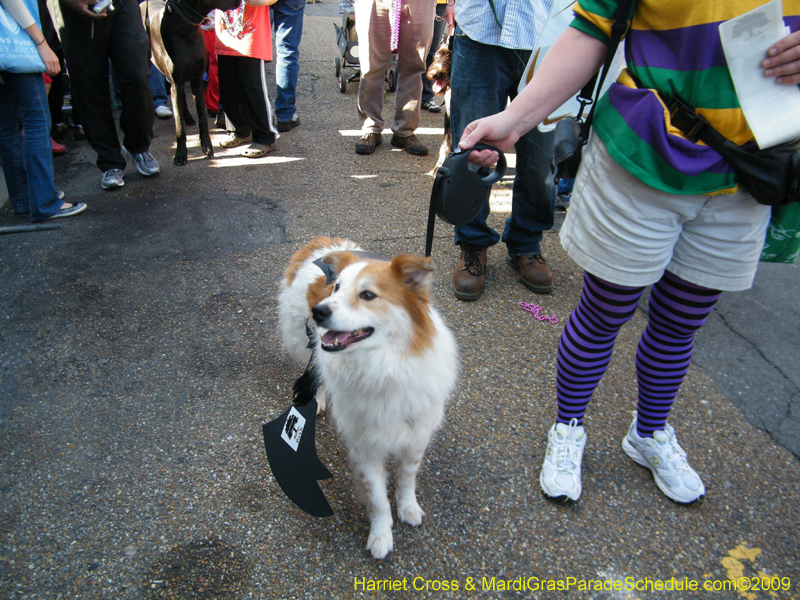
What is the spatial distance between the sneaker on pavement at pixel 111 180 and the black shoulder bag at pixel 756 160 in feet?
15.2

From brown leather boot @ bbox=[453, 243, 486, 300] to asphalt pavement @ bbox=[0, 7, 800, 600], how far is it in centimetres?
9

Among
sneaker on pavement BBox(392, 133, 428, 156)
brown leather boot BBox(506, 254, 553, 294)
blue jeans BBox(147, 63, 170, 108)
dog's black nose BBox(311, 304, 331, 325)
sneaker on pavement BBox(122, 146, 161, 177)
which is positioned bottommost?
brown leather boot BBox(506, 254, 553, 294)

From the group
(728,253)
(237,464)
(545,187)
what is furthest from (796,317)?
(237,464)

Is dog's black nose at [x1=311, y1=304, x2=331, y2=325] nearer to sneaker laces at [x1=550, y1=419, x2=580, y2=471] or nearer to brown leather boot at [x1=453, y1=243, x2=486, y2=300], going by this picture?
sneaker laces at [x1=550, y1=419, x2=580, y2=471]

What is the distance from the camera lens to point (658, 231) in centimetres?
150

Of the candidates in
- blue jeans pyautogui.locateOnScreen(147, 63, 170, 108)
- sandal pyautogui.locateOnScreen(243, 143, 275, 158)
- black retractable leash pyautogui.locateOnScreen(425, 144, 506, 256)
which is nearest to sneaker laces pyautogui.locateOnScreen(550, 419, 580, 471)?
black retractable leash pyautogui.locateOnScreen(425, 144, 506, 256)

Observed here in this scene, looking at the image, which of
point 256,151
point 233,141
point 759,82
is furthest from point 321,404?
point 233,141

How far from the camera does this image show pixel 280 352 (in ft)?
9.18

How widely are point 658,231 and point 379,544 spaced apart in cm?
151

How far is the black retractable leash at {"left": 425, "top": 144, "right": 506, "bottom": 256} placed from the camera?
1.56 meters

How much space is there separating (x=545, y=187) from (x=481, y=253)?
1.98ft

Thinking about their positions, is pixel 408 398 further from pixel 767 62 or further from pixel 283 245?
pixel 283 245

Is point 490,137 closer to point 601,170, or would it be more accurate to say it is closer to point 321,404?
point 601,170

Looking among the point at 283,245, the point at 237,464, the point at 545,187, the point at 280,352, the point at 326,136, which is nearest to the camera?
the point at 237,464
